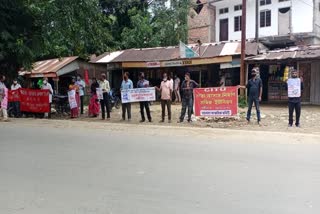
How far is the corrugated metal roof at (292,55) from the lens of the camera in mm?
19859

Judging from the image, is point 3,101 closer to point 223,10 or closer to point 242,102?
point 242,102

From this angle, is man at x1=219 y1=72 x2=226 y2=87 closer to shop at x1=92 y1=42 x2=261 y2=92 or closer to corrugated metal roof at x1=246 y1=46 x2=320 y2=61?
shop at x1=92 y1=42 x2=261 y2=92

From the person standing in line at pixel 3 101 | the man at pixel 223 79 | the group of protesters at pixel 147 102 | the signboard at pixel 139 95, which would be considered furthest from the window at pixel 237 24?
the person standing in line at pixel 3 101

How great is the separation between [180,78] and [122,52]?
4.33 m

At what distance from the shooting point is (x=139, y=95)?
48.2ft

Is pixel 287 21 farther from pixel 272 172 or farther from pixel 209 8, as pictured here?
pixel 272 172

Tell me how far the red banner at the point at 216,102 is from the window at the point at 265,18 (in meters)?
18.4

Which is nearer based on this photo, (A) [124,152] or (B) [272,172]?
(B) [272,172]

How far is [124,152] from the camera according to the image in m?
8.25

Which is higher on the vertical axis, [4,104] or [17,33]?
[17,33]

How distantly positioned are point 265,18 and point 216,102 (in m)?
18.9

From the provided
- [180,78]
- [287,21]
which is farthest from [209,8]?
[180,78]

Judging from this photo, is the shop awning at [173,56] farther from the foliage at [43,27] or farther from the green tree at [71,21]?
the green tree at [71,21]

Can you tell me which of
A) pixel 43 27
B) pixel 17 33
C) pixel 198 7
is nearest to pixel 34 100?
pixel 43 27
